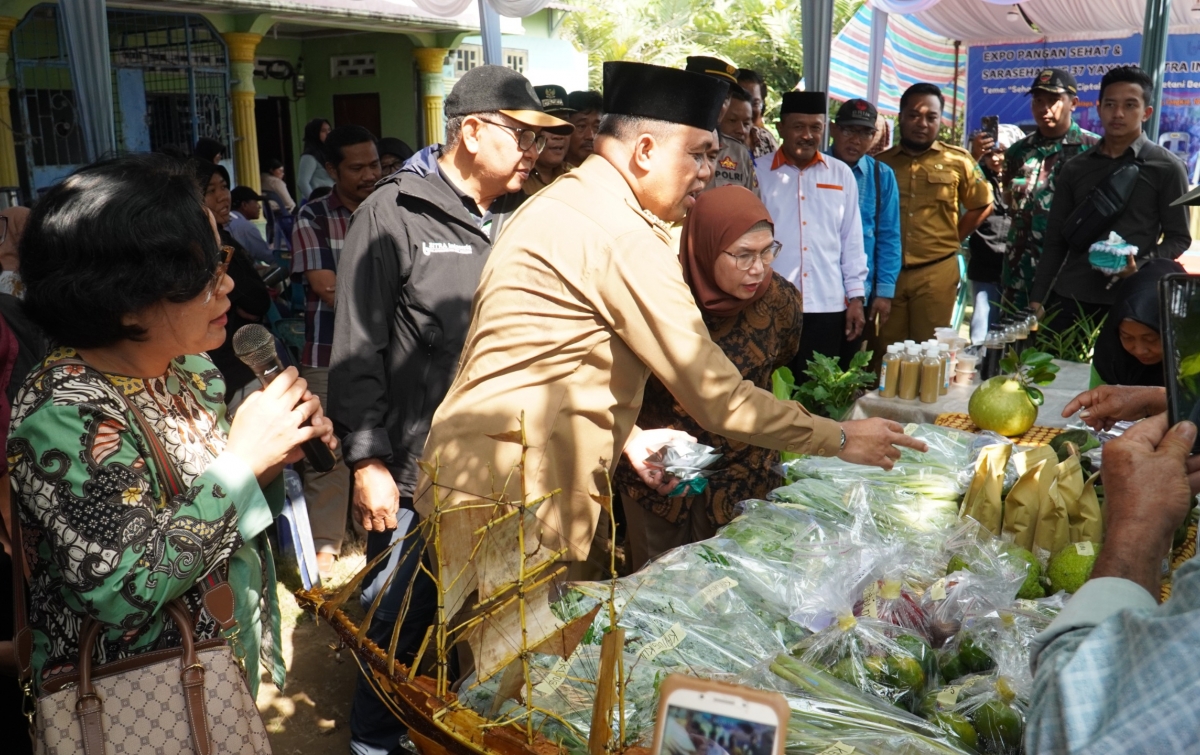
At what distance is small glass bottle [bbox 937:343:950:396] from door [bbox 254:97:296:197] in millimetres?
12598

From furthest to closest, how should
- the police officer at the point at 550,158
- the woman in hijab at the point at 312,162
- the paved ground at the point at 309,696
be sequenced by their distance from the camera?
the woman in hijab at the point at 312,162, the police officer at the point at 550,158, the paved ground at the point at 309,696

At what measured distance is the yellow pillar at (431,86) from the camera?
1434cm

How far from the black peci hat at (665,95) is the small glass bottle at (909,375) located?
1796mm

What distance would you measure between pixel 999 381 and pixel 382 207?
216cm

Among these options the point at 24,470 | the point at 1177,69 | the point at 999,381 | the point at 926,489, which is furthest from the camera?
the point at 1177,69

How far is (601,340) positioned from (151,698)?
3.93ft

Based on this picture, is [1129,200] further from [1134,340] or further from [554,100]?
[554,100]

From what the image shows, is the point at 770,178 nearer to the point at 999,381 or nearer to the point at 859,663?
the point at 999,381

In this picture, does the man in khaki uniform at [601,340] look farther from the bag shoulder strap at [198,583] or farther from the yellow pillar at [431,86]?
the yellow pillar at [431,86]

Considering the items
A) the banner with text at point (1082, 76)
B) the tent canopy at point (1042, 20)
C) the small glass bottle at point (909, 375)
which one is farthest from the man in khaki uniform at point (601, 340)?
the banner with text at point (1082, 76)

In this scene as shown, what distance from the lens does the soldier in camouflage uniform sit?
6.04 metres

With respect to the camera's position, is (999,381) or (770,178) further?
(770,178)

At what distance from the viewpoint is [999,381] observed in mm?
3303

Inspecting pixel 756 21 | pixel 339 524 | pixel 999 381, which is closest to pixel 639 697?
pixel 999 381
